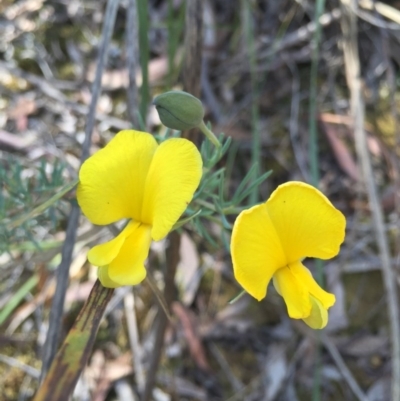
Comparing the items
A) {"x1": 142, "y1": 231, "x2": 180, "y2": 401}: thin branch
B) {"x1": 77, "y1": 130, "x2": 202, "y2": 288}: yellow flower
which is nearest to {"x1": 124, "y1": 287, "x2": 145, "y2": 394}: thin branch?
{"x1": 142, "y1": 231, "x2": 180, "y2": 401}: thin branch

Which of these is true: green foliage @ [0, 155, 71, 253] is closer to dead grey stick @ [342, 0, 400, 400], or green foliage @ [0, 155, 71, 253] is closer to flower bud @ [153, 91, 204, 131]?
flower bud @ [153, 91, 204, 131]

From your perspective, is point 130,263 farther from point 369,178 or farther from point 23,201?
point 369,178

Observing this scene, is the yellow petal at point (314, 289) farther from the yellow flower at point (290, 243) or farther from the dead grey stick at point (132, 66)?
the dead grey stick at point (132, 66)

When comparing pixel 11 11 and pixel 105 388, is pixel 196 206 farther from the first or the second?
pixel 11 11

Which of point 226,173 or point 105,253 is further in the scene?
point 226,173

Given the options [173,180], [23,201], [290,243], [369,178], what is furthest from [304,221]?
[369,178]

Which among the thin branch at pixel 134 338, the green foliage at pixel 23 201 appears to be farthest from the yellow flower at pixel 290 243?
the thin branch at pixel 134 338
